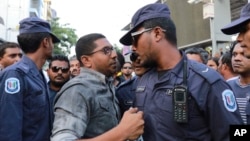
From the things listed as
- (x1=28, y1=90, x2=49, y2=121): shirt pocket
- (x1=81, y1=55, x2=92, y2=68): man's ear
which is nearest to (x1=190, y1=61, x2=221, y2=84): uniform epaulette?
(x1=81, y1=55, x2=92, y2=68): man's ear

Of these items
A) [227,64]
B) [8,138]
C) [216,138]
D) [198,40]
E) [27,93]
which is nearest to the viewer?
[216,138]

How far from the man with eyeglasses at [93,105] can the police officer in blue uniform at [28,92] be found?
1.75 ft

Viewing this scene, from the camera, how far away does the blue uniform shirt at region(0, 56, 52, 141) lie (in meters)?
2.31

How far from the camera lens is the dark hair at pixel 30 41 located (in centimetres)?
281

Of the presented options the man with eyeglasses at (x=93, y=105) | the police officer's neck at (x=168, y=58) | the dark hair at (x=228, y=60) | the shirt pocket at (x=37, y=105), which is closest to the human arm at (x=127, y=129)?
the man with eyeglasses at (x=93, y=105)

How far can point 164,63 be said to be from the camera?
199 cm

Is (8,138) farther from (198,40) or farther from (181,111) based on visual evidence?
(198,40)

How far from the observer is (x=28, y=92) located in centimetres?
249

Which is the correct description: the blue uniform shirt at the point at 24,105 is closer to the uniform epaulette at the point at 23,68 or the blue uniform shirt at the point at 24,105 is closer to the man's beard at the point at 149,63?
the uniform epaulette at the point at 23,68

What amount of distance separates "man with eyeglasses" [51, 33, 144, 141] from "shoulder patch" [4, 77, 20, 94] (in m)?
0.54

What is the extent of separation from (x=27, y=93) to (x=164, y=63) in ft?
3.85

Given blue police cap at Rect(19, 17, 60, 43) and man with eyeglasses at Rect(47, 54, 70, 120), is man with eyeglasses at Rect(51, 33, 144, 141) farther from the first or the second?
man with eyeglasses at Rect(47, 54, 70, 120)

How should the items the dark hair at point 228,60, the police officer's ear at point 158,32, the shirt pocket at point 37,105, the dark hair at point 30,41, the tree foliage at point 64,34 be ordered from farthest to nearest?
the tree foliage at point 64,34 → the dark hair at point 228,60 → the dark hair at point 30,41 → the shirt pocket at point 37,105 → the police officer's ear at point 158,32

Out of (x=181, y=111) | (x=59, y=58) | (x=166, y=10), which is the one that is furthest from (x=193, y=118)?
(x=59, y=58)
